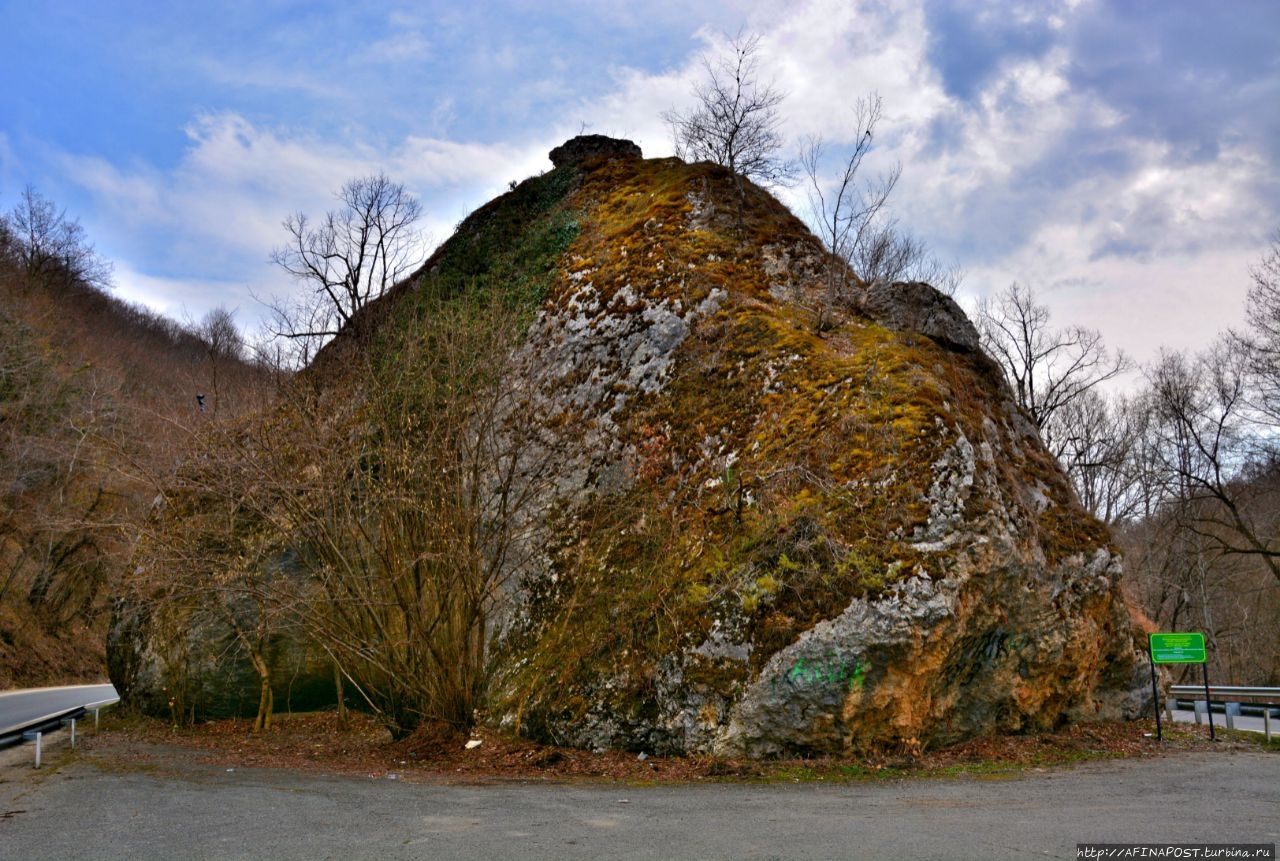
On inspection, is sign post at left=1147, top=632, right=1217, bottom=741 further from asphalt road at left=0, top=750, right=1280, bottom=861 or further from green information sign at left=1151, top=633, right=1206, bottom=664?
asphalt road at left=0, top=750, right=1280, bottom=861

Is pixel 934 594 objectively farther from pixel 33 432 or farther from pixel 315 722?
pixel 33 432

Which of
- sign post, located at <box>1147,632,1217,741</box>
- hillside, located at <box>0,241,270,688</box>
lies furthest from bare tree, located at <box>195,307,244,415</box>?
sign post, located at <box>1147,632,1217,741</box>

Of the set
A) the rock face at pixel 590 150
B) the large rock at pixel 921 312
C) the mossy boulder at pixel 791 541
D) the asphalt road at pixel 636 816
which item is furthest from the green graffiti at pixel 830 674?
the rock face at pixel 590 150

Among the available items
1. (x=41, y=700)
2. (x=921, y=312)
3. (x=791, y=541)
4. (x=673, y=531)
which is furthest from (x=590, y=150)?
(x=41, y=700)

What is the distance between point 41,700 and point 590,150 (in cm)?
1999

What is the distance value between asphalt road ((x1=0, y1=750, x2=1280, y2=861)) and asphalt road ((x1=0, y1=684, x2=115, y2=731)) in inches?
Answer: 336

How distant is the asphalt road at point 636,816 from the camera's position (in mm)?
6504

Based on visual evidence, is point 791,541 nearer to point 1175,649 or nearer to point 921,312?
point 1175,649

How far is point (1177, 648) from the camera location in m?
12.4

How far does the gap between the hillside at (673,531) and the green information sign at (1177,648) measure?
28.5 inches

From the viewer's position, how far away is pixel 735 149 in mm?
19562

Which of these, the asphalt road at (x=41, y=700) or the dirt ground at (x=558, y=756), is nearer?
the dirt ground at (x=558, y=756)

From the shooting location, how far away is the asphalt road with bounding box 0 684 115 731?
56.8 ft

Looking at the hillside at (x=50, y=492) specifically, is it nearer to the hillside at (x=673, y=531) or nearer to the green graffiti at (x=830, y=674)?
the hillside at (x=673, y=531)
